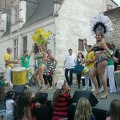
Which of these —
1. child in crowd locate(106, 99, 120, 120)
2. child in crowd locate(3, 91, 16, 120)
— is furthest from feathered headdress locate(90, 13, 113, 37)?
child in crowd locate(106, 99, 120, 120)

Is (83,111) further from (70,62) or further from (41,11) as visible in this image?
(41,11)

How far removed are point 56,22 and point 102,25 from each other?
1660 cm

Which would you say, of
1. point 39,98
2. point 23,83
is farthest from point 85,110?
point 23,83

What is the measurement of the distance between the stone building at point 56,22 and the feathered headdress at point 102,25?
15014 mm

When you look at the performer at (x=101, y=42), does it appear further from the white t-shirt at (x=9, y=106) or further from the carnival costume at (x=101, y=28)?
the white t-shirt at (x=9, y=106)

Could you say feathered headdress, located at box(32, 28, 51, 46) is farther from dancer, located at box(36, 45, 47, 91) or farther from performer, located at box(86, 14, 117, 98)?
performer, located at box(86, 14, 117, 98)

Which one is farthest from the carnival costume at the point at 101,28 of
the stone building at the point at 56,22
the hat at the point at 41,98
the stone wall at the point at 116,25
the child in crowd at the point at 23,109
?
the stone building at the point at 56,22

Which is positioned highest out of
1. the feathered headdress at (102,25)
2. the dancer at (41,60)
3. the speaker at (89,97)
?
the feathered headdress at (102,25)

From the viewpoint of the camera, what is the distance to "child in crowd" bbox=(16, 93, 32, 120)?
5973mm

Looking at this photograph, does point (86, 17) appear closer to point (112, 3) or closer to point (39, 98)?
point (112, 3)

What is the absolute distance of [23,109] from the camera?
602cm

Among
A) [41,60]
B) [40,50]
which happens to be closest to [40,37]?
[40,50]

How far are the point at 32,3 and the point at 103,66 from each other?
23739 mm

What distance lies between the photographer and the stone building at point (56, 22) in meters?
23.5
